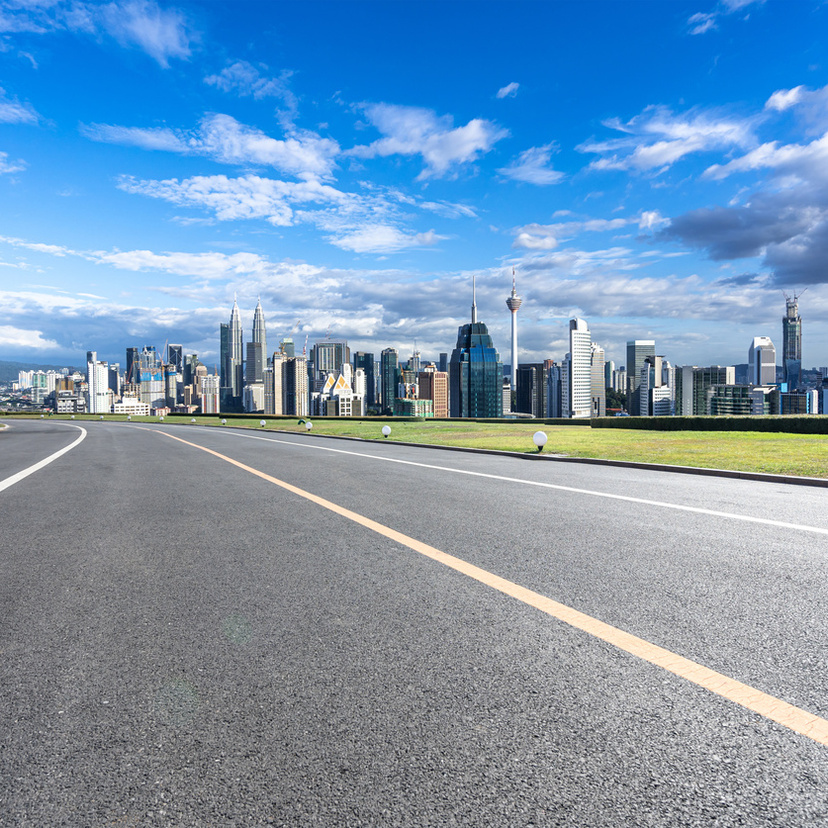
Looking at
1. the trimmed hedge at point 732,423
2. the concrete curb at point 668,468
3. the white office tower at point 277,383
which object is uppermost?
the white office tower at point 277,383

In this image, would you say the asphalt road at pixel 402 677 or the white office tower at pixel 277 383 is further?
the white office tower at pixel 277 383

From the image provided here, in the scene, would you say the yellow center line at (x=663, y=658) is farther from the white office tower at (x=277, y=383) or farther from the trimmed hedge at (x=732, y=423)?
the white office tower at (x=277, y=383)

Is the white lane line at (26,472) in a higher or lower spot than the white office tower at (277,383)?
lower

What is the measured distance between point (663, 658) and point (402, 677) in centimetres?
151

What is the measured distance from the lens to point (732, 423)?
1201 inches

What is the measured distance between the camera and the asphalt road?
235 cm

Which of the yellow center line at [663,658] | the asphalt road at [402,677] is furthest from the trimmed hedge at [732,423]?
the yellow center line at [663,658]

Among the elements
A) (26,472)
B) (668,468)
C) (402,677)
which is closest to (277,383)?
(26,472)

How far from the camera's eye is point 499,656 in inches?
142

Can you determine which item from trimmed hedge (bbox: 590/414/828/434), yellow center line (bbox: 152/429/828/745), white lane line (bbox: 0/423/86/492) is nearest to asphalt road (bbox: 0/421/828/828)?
yellow center line (bbox: 152/429/828/745)

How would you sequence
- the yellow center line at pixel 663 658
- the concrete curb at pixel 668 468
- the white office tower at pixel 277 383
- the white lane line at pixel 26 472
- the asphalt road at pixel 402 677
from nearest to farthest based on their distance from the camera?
the asphalt road at pixel 402 677 < the yellow center line at pixel 663 658 < the concrete curb at pixel 668 468 < the white lane line at pixel 26 472 < the white office tower at pixel 277 383

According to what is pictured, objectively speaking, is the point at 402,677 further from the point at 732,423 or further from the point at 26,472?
the point at 732,423

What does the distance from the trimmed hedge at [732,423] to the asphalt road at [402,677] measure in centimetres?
2277

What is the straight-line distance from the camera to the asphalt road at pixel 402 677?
2346 mm
